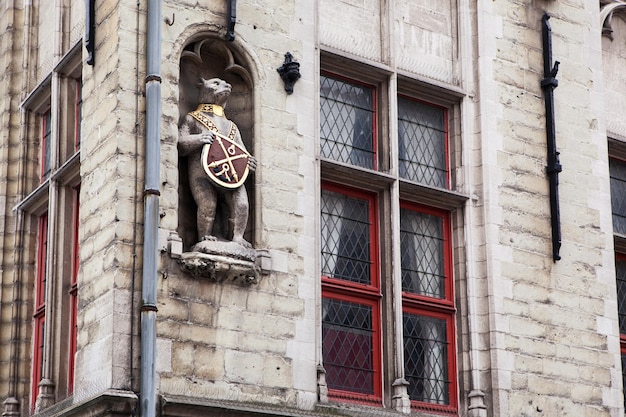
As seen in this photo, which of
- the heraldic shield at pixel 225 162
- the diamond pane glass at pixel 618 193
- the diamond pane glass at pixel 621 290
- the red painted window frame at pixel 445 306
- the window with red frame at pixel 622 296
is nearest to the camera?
the heraldic shield at pixel 225 162

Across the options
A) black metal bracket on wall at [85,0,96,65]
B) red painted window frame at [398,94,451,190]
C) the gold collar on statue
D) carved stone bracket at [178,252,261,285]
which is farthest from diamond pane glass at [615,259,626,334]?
black metal bracket on wall at [85,0,96,65]

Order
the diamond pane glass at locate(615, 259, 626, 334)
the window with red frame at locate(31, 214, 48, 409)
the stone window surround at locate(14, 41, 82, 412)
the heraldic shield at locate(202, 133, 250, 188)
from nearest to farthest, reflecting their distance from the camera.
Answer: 1. the heraldic shield at locate(202, 133, 250, 188)
2. the stone window surround at locate(14, 41, 82, 412)
3. the window with red frame at locate(31, 214, 48, 409)
4. the diamond pane glass at locate(615, 259, 626, 334)

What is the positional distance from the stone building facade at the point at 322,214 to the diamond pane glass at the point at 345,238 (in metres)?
0.02

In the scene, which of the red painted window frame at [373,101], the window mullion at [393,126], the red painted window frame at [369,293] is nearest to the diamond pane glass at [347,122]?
the red painted window frame at [373,101]

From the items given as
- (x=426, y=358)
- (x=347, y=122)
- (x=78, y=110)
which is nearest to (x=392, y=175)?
(x=347, y=122)

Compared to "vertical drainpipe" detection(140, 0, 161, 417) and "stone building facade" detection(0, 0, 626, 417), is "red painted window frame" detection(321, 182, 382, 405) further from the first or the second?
"vertical drainpipe" detection(140, 0, 161, 417)

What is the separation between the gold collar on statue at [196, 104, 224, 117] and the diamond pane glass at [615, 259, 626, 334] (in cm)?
585

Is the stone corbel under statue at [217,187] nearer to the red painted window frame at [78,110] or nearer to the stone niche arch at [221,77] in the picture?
the stone niche arch at [221,77]

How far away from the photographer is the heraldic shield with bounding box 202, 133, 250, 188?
13180mm

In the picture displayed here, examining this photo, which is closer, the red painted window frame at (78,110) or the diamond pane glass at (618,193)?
the red painted window frame at (78,110)

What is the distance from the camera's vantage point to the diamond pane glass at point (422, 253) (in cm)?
1481

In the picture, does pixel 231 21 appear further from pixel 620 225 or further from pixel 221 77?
pixel 620 225

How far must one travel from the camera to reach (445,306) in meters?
14.9

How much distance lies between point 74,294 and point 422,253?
12.2ft
